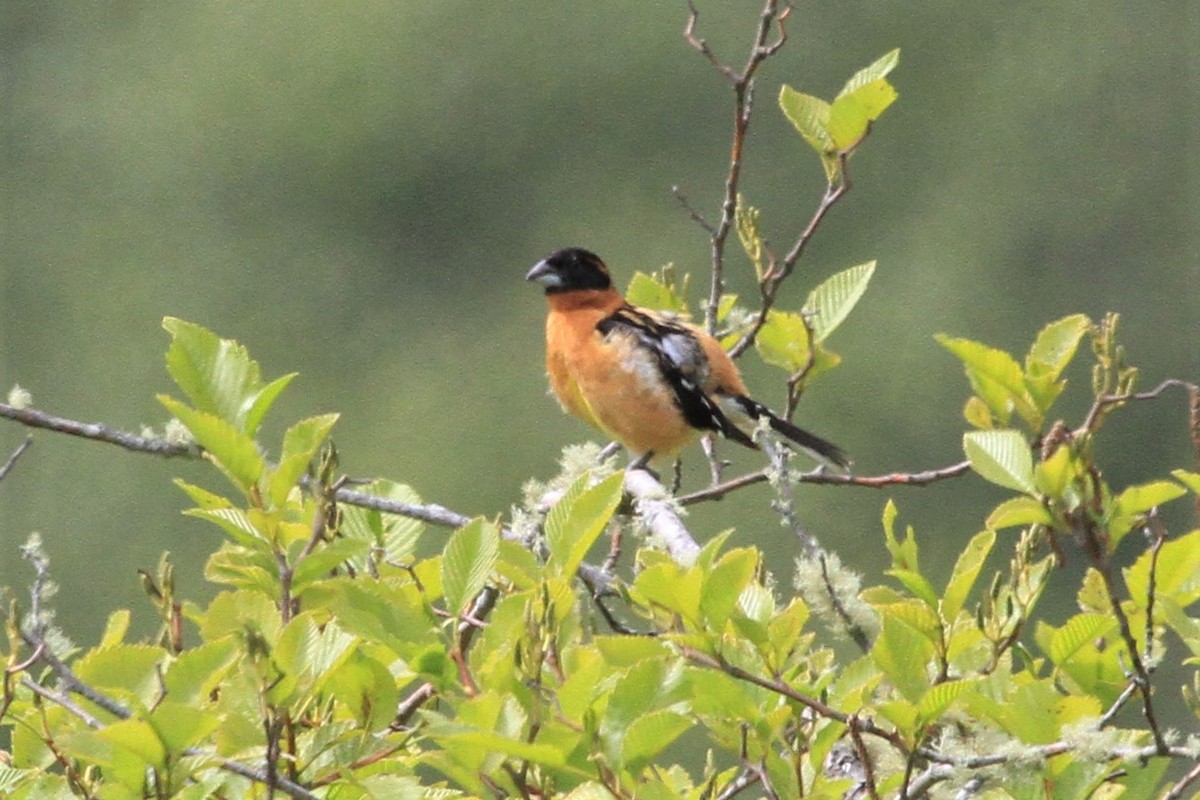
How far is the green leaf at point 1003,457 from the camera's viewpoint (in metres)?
2.68

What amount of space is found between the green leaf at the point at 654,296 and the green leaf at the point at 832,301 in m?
0.52

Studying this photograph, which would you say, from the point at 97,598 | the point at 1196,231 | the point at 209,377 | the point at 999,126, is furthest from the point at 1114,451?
the point at 209,377

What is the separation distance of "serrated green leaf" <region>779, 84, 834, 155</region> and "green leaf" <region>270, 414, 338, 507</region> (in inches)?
73.1

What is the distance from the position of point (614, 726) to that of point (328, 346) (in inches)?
1061

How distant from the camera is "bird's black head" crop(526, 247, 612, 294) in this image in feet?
22.3

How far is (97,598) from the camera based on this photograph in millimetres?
25109

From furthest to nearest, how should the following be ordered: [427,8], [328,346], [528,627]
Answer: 1. [427,8]
2. [328,346]
3. [528,627]

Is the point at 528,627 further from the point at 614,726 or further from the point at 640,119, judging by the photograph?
the point at 640,119

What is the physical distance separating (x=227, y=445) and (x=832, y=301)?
2.07 metres

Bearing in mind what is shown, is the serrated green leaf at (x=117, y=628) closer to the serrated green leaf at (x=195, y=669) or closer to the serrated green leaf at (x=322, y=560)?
the serrated green leaf at (x=322, y=560)

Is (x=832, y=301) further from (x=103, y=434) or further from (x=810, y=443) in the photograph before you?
(x=103, y=434)

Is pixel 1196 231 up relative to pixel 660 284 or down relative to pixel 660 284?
up

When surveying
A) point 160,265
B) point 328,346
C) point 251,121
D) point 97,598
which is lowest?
point 97,598

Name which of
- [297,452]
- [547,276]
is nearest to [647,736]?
[297,452]
